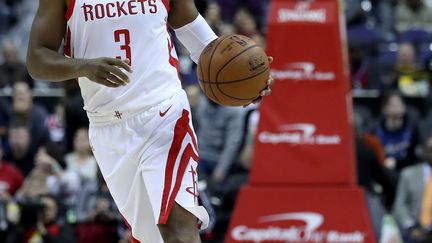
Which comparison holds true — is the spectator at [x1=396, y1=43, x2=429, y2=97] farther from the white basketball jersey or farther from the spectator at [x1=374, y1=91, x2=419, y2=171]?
the white basketball jersey

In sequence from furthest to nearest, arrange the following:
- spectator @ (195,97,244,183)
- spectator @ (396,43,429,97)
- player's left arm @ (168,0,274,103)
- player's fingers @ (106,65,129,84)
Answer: spectator @ (396,43,429,97) → spectator @ (195,97,244,183) → player's left arm @ (168,0,274,103) → player's fingers @ (106,65,129,84)

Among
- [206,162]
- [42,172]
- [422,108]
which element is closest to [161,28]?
[42,172]

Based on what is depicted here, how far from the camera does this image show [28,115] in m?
11.1

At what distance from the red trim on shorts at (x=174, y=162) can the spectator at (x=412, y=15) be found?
956 centimetres

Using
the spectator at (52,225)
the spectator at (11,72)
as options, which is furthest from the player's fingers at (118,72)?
the spectator at (11,72)

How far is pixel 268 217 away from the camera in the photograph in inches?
320

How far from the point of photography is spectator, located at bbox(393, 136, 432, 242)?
368 inches

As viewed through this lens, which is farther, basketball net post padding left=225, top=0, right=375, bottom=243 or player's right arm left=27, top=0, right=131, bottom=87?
basketball net post padding left=225, top=0, right=375, bottom=243

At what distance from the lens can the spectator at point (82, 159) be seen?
33.6 ft

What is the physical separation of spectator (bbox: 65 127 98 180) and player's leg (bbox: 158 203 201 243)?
567 centimetres

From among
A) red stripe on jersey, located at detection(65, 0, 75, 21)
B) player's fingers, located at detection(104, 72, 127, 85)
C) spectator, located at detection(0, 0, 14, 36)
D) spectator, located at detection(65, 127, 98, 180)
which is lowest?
spectator, located at detection(0, 0, 14, 36)

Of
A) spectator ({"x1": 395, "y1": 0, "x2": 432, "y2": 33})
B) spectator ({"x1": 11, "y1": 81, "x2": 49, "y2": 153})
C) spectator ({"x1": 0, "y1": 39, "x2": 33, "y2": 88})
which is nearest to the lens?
spectator ({"x1": 11, "y1": 81, "x2": 49, "y2": 153})

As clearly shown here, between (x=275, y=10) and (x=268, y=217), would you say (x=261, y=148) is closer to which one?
(x=268, y=217)

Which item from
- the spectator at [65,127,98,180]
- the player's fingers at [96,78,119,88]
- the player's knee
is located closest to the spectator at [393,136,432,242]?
the spectator at [65,127,98,180]
